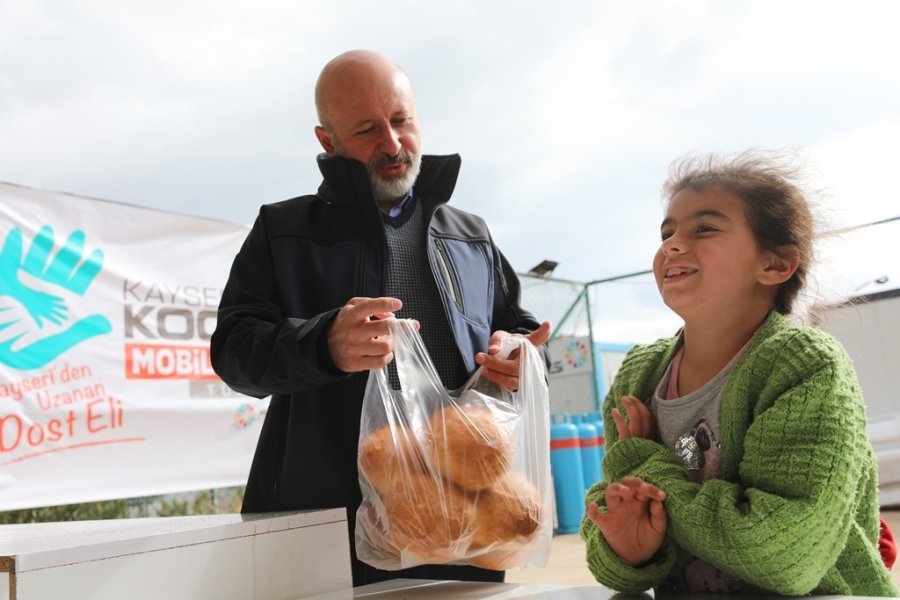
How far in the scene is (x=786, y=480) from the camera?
1011mm

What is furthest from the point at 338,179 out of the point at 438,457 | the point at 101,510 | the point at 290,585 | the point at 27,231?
the point at 101,510

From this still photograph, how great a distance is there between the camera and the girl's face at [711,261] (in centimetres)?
127

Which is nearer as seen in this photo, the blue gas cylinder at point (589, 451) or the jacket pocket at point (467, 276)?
the jacket pocket at point (467, 276)

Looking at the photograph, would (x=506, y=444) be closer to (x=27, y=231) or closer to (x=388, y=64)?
(x=388, y=64)

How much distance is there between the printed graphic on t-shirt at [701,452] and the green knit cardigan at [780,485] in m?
0.04

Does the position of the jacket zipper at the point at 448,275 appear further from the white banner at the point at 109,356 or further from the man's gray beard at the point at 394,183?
the white banner at the point at 109,356

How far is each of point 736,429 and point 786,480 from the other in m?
0.14

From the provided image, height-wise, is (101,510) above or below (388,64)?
below

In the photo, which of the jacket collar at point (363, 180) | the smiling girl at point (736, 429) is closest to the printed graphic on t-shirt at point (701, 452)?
the smiling girl at point (736, 429)

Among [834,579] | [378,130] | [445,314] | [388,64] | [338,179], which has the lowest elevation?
[834,579]

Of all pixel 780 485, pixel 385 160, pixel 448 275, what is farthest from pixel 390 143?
pixel 780 485

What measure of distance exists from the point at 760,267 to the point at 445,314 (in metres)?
0.58

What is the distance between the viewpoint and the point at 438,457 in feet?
3.99

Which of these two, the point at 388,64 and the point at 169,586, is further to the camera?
the point at 388,64
